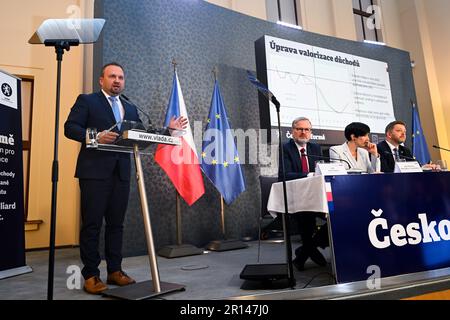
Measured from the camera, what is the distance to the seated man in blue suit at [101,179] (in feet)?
6.51

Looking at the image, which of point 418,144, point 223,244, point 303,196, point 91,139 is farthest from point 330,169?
point 418,144

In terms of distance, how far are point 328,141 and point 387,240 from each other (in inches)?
122

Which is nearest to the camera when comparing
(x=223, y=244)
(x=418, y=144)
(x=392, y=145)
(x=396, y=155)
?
(x=396, y=155)

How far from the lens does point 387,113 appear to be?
18.6 ft

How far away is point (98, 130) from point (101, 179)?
30cm

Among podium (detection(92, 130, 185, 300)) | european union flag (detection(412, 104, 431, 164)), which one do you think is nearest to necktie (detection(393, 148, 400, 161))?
podium (detection(92, 130, 185, 300))

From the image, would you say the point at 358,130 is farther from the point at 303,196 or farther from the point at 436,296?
the point at 436,296

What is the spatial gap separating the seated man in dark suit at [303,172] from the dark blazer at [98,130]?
1105 millimetres

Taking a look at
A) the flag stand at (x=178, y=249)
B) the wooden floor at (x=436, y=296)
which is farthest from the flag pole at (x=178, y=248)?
the wooden floor at (x=436, y=296)

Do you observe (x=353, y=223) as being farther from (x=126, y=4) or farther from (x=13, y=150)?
(x=126, y=4)

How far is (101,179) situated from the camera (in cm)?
200

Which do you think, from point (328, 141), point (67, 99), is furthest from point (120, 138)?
point (328, 141)

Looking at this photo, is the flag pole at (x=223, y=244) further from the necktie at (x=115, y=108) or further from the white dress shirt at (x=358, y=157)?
the necktie at (x=115, y=108)

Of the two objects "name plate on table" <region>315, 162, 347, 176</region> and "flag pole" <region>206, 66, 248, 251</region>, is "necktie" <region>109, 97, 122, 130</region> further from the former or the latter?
"flag pole" <region>206, 66, 248, 251</region>
